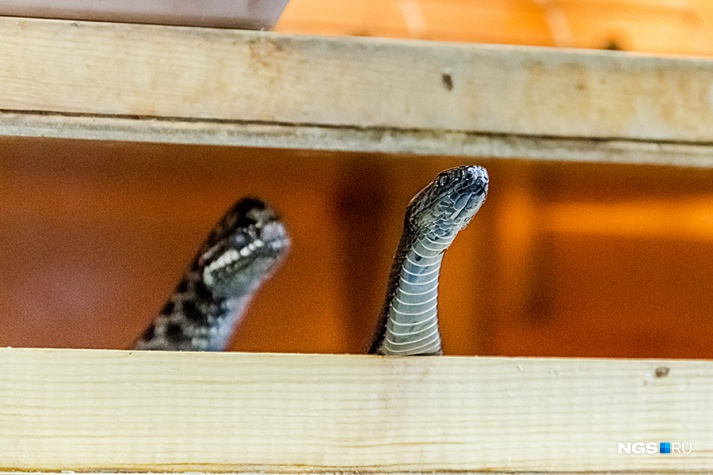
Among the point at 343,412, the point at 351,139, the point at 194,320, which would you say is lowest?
the point at 343,412

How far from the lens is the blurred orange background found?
87 centimetres

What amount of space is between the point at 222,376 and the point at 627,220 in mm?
777

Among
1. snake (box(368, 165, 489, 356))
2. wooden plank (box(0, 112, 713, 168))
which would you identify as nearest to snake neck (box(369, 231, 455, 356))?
snake (box(368, 165, 489, 356))

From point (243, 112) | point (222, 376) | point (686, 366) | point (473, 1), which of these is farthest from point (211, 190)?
point (473, 1)

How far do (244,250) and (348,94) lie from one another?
0.21 m

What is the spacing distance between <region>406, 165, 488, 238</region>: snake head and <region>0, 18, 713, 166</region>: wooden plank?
9 cm

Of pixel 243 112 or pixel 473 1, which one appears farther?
pixel 473 1

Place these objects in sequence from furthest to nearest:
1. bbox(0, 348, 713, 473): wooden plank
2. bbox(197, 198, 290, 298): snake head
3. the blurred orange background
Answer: the blurred orange background, bbox(197, 198, 290, 298): snake head, bbox(0, 348, 713, 473): wooden plank

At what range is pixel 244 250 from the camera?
0.72m

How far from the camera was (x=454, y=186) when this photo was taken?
586mm

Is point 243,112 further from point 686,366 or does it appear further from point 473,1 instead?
point 473,1

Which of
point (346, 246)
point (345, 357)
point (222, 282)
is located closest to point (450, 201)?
point (345, 357)

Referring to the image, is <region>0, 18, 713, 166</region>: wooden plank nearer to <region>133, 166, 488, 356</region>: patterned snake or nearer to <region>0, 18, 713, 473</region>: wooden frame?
<region>0, 18, 713, 473</region>: wooden frame

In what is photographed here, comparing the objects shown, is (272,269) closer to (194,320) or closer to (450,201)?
(194,320)
